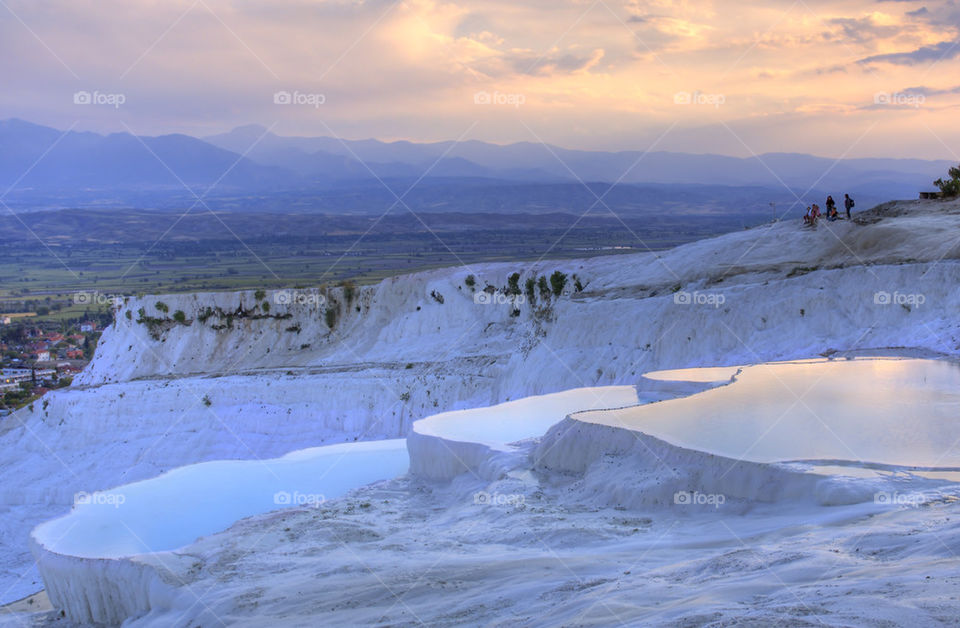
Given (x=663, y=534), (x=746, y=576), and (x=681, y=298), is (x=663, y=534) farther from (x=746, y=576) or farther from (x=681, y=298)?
(x=681, y=298)

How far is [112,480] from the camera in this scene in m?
24.6

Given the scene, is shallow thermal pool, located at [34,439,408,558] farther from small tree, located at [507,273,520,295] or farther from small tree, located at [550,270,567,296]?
small tree, located at [507,273,520,295]

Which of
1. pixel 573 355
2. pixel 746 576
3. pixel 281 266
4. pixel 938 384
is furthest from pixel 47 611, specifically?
pixel 281 266

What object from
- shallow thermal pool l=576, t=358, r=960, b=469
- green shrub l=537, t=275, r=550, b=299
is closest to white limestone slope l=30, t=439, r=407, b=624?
shallow thermal pool l=576, t=358, r=960, b=469

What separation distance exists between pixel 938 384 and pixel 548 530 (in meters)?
7.33
